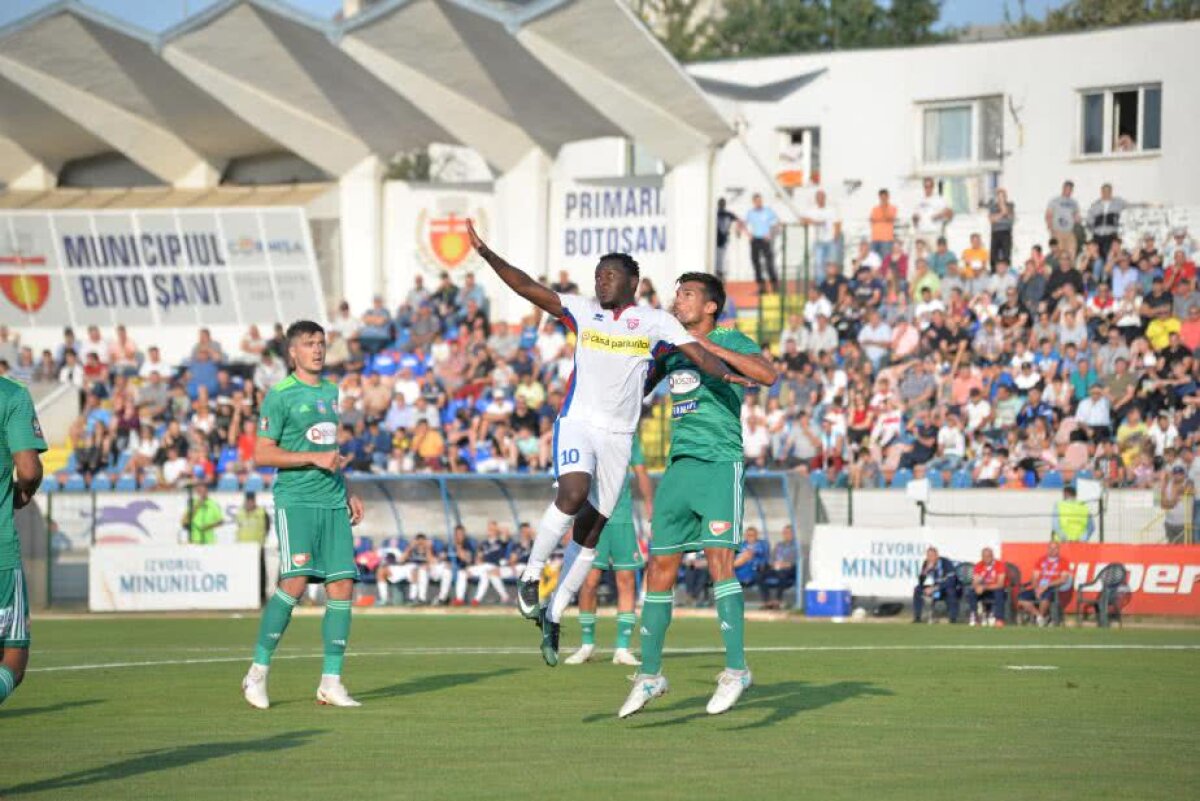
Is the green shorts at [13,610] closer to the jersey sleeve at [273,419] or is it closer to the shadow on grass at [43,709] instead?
the shadow on grass at [43,709]

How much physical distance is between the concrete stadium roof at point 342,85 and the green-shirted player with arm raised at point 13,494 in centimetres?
2742

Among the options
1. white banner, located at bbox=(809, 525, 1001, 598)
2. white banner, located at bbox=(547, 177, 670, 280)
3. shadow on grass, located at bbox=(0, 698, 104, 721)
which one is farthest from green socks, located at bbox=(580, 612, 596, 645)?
white banner, located at bbox=(547, 177, 670, 280)

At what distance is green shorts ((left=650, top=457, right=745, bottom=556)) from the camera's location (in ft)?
38.3

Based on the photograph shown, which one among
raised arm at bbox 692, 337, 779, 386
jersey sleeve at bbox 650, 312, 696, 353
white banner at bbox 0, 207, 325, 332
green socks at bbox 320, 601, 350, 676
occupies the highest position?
white banner at bbox 0, 207, 325, 332

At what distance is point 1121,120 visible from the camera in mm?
40375

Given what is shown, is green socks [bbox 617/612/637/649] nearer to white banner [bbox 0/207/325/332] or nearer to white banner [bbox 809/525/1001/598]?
white banner [bbox 809/525/1001/598]

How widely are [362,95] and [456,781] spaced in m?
32.3

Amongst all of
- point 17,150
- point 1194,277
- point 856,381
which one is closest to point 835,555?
point 856,381

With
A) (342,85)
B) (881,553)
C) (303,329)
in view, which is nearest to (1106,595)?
(881,553)

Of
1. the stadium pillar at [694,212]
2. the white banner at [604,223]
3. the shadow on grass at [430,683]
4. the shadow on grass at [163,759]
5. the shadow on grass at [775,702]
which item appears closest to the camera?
the shadow on grass at [163,759]

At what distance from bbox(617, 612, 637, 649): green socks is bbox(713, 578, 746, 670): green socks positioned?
4.85 m

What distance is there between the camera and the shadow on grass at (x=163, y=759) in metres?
9.18

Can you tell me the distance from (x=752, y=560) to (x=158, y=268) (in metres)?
19.4

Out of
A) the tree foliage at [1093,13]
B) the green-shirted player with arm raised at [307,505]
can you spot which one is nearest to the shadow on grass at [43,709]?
the green-shirted player with arm raised at [307,505]
